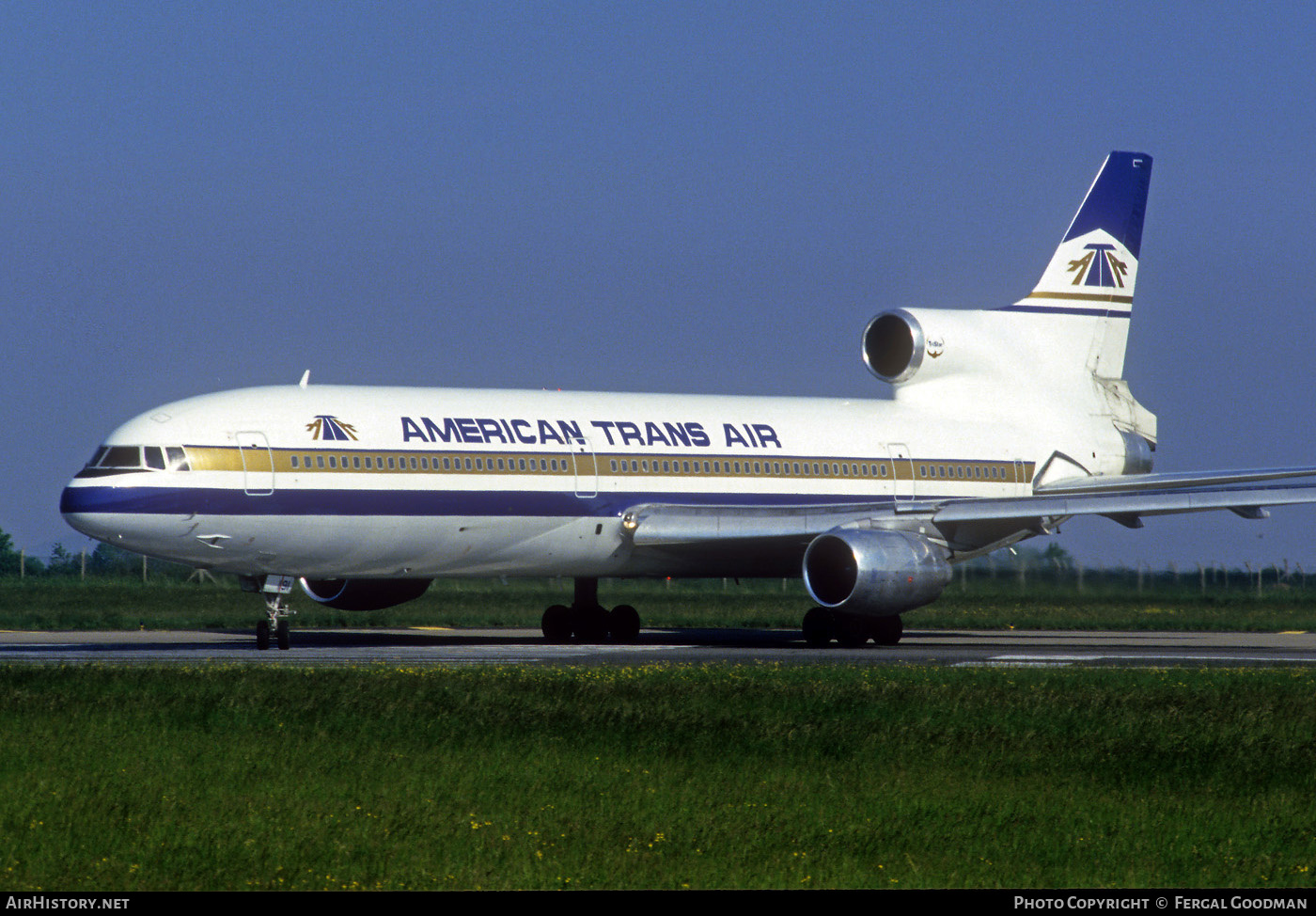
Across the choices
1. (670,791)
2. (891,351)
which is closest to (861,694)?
(670,791)

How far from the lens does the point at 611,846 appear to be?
11.0 metres

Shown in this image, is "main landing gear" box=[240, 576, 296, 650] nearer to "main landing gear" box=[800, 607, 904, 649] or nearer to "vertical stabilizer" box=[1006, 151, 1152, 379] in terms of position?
"main landing gear" box=[800, 607, 904, 649]

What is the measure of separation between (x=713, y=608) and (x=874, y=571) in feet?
54.0

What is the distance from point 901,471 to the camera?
35.5 metres

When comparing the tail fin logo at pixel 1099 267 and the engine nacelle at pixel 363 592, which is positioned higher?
the tail fin logo at pixel 1099 267

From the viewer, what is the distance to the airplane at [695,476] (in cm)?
2777

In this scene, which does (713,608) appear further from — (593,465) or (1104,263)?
(593,465)

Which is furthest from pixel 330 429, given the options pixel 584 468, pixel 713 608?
pixel 713 608

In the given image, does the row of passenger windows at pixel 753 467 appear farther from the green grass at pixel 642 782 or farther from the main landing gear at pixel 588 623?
the green grass at pixel 642 782

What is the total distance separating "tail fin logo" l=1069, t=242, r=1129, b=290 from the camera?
132 feet

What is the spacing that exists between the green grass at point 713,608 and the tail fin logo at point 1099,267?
733 centimetres

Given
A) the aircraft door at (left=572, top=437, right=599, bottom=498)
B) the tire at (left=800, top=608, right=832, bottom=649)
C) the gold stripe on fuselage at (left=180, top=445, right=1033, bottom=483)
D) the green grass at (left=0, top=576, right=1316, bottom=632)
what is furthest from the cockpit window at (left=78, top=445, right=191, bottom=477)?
the tire at (left=800, top=608, right=832, bottom=649)

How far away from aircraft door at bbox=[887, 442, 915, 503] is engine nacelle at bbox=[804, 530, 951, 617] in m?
4.31

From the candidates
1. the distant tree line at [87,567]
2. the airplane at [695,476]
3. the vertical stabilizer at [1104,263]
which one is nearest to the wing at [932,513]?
the airplane at [695,476]
